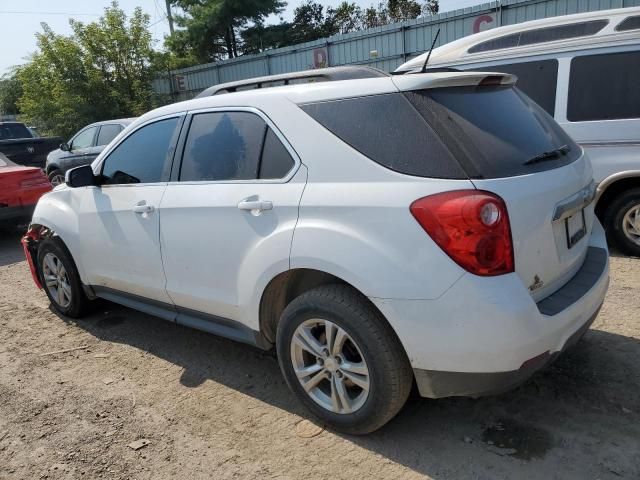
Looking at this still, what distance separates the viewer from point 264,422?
2.91 m

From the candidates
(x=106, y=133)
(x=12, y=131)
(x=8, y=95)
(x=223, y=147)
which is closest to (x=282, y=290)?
(x=223, y=147)

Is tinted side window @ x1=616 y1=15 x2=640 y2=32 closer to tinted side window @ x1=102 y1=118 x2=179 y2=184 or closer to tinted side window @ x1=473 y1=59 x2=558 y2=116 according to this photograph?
tinted side window @ x1=473 y1=59 x2=558 y2=116

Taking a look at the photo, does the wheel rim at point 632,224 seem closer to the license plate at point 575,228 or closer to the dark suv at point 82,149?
the license plate at point 575,228

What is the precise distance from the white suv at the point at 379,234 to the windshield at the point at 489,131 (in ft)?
0.03

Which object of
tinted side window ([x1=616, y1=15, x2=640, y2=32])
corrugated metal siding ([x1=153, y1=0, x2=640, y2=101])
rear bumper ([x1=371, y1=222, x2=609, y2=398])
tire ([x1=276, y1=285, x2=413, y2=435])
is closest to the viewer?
rear bumper ([x1=371, y1=222, x2=609, y2=398])

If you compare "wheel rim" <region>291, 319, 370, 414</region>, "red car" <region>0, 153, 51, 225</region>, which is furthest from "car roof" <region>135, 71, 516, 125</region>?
"red car" <region>0, 153, 51, 225</region>

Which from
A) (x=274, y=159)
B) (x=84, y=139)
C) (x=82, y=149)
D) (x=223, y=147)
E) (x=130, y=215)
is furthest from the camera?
(x=84, y=139)

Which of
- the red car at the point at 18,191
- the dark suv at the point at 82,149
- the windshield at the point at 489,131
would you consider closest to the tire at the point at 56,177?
the dark suv at the point at 82,149

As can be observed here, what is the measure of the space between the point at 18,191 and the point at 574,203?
7.77 metres

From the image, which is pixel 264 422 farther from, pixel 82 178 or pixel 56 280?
pixel 56 280

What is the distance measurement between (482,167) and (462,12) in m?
12.1

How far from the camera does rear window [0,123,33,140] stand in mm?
15211

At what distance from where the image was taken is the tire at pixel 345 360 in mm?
2393

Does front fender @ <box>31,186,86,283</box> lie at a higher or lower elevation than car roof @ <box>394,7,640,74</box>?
lower
